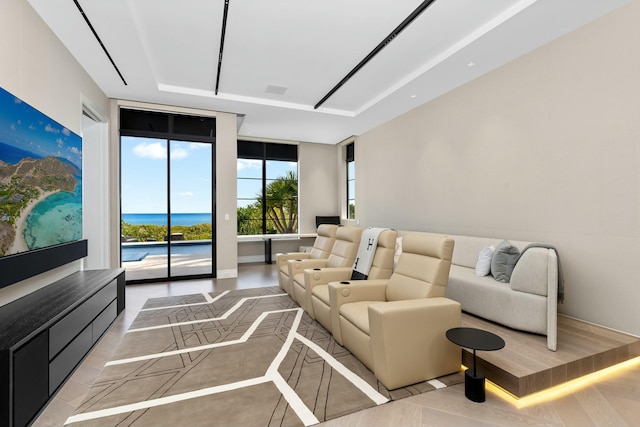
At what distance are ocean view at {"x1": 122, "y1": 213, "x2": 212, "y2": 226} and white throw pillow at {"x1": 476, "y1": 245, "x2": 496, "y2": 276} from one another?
474cm

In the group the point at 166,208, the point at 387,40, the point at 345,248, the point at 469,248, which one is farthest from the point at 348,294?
the point at 166,208

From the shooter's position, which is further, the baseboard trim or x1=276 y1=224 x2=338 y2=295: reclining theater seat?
the baseboard trim

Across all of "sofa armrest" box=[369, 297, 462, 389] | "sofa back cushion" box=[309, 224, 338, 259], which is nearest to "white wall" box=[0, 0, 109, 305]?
"sofa armrest" box=[369, 297, 462, 389]

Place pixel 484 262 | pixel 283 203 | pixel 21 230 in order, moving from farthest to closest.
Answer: pixel 283 203 → pixel 484 262 → pixel 21 230

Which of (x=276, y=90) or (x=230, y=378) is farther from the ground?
(x=276, y=90)

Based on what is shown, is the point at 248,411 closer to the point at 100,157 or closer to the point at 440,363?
the point at 440,363

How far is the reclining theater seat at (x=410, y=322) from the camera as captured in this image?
7.02ft

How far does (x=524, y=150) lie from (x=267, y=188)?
596 cm

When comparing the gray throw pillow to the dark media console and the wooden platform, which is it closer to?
the wooden platform

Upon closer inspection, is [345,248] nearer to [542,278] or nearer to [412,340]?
[412,340]

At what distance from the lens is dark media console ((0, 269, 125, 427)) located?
1664 mm

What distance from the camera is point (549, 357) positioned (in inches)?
91.7

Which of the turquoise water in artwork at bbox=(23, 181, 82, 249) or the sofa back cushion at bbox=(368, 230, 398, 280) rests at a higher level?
the turquoise water in artwork at bbox=(23, 181, 82, 249)

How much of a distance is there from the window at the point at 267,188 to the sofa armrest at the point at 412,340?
6.25 meters
